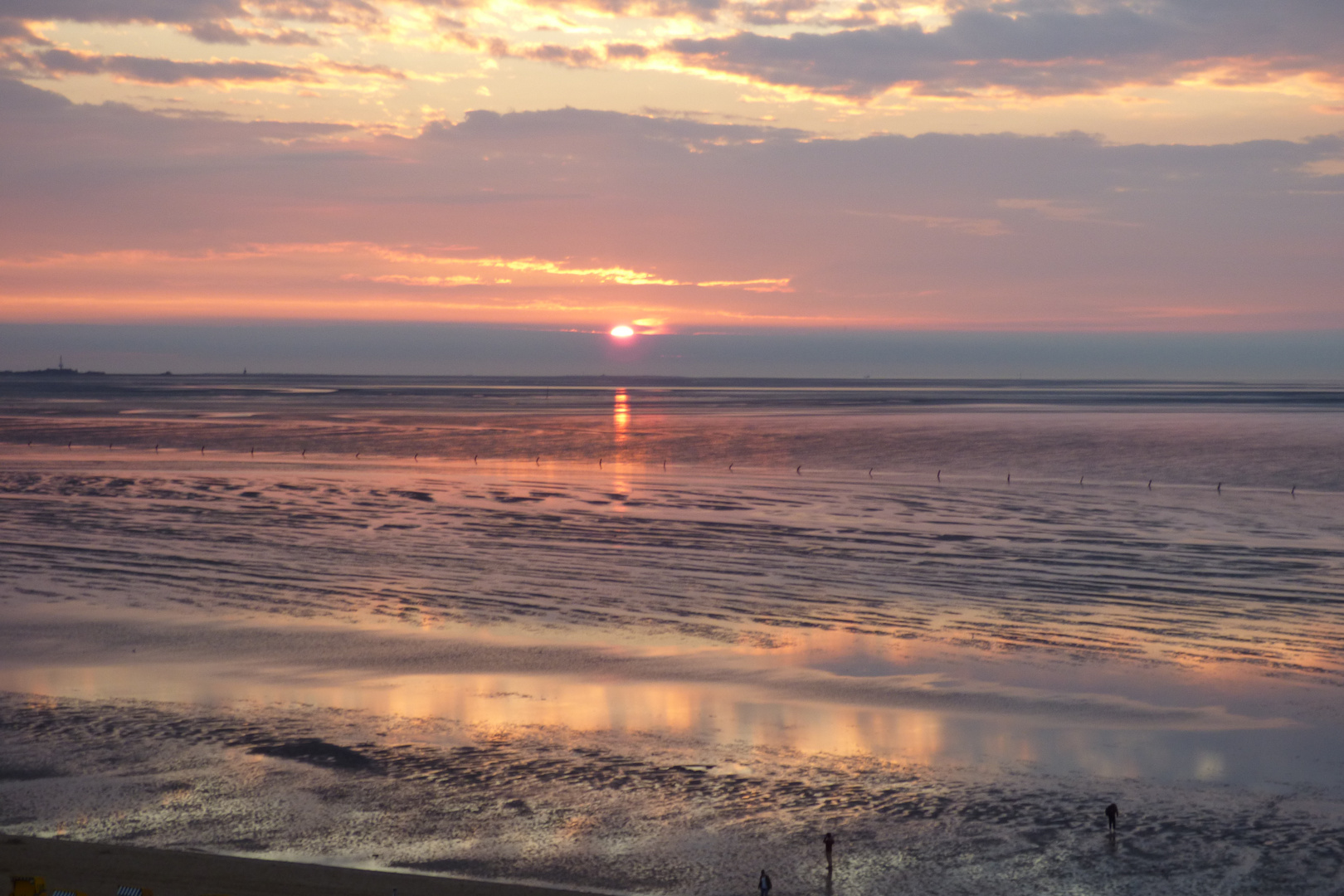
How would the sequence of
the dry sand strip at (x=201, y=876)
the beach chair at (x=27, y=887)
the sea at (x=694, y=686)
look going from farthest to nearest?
the sea at (x=694, y=686) < the dry sand strip at (x=201, y=876) < the beach chair at (x=27, y=887)

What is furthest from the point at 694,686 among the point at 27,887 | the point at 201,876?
the point at 27,887

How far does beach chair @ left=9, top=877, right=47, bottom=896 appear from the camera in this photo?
13.5 meters

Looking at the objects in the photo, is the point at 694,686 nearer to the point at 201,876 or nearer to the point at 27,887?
the point at 201,876

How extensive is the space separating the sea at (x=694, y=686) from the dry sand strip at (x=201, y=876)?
0.48 m

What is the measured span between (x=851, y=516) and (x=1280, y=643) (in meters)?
22.6

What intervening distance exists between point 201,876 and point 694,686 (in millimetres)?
10915

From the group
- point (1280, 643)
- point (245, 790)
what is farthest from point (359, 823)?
point (1280, 643)

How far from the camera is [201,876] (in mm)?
15461

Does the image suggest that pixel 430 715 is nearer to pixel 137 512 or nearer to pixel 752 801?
pixel 752 801

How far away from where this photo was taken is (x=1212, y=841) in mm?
16781

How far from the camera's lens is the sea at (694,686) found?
16891mm

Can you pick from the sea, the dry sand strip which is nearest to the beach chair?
the dry sand strip

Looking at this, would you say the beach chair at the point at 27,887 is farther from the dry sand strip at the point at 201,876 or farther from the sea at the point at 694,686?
the sea at the point at 694,686

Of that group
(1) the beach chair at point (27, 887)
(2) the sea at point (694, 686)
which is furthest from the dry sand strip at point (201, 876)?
(1) the beach chair at point (27, 887)
